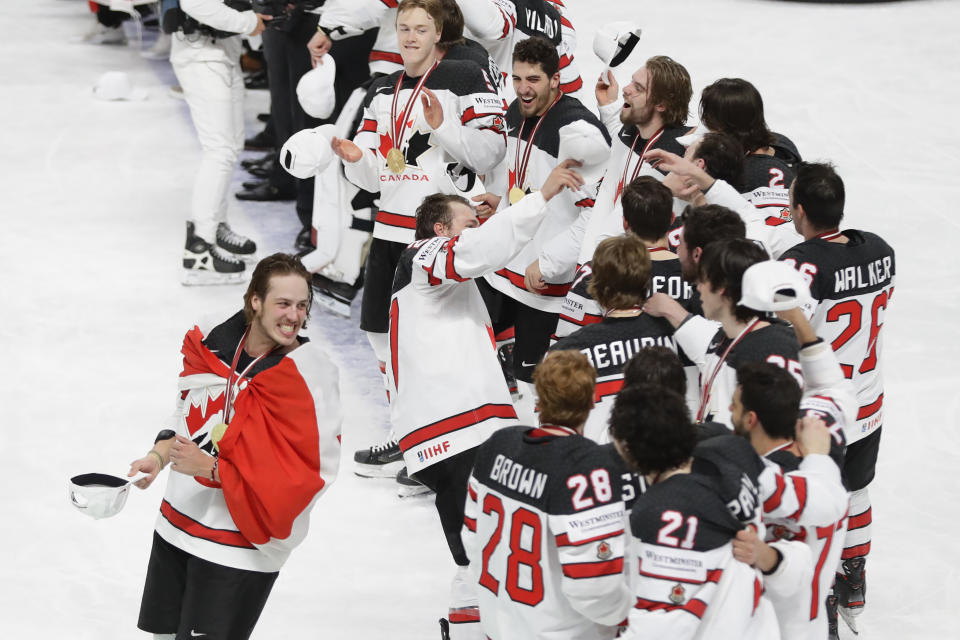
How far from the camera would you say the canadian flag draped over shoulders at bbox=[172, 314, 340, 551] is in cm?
319

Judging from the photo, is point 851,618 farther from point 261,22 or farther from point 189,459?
point 261,22

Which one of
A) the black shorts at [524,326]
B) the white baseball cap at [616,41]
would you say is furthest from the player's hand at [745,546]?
the white baseball cap at [616,41]

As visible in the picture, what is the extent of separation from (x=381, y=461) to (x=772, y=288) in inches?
101

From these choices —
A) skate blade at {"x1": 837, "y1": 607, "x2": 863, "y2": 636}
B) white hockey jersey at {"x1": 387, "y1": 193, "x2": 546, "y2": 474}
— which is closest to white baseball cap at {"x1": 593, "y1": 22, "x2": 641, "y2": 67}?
white hockey jersey at {"x1": 387, "y1": 193, "x2": 546, "y2": 474}

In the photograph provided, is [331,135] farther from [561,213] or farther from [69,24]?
[69,24]

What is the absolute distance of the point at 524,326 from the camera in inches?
199

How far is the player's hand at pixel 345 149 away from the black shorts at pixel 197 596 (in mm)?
2004

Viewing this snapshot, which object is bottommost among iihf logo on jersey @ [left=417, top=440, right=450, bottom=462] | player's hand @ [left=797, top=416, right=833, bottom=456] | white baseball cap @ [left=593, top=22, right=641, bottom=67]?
iihf logo on jersey @ [left=417, top=440, right=450, bottom=462]

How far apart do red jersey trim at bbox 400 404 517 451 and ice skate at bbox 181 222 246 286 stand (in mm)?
3239

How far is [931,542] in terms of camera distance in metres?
4.64

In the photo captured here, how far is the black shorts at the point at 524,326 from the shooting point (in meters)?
5.03

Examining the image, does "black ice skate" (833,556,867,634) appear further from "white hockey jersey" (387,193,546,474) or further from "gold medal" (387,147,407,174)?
"gold medal" (387,147,407,174)

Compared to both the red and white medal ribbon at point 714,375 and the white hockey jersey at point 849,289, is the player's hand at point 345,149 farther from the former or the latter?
the red and white medal ribbon at point 714,375

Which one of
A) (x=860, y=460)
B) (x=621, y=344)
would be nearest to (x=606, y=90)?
(x=860, y=460)
